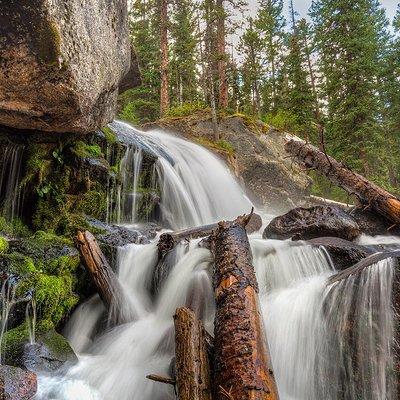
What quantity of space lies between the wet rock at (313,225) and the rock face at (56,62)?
4.75m

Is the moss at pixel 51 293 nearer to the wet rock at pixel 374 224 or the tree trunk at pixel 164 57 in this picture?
the wet rock at pixel 374 224

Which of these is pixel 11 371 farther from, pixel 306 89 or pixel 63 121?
pixel 306 89

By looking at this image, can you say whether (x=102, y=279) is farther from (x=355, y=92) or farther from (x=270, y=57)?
(x=270, y=57)

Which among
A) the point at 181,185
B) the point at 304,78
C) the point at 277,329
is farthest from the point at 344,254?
the point at 304,78

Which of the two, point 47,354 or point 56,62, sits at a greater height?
point 56,62

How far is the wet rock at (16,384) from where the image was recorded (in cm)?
278

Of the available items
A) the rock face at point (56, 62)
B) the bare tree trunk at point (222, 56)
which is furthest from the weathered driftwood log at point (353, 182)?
the bare tree trunk at point (222, 56)

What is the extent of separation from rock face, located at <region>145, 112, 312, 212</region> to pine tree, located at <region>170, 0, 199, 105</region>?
797 cm

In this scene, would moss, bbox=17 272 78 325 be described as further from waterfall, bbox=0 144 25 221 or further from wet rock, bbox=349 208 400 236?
wet rock, bbox=349 208 400 236

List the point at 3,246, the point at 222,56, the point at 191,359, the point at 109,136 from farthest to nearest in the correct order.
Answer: the point at 222,56 → the point at 109,136 → the point at 3,246 → the point at 191,359

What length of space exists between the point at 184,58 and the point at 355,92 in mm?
13119

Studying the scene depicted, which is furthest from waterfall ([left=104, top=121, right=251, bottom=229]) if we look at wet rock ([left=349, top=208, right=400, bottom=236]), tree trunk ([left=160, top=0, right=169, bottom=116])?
tree trunk ([left=160, top=0, right=169, bottom=116])

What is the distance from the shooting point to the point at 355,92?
1891cm

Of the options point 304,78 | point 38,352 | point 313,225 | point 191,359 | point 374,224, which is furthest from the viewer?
point 304,78
